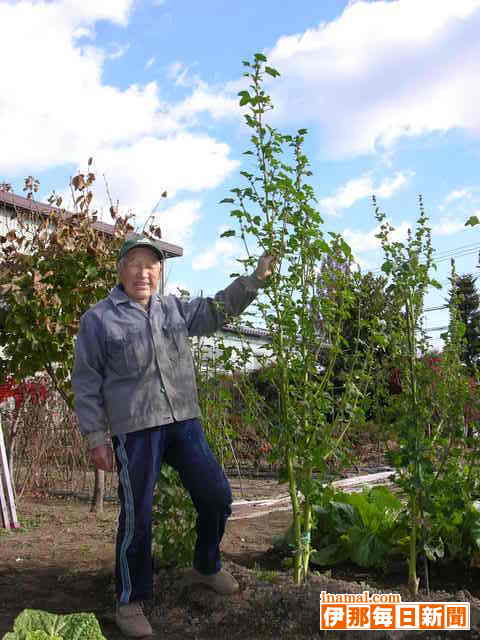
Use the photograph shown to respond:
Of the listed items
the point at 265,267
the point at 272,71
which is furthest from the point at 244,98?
the point at 265,267

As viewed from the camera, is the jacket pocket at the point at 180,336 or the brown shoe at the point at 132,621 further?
the jacket pocket at the point at 180,336

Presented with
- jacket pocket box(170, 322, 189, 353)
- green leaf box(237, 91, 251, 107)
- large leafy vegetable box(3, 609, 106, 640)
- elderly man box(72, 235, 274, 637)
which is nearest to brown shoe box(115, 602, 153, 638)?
elderly man box(72, 235, 274, 637)

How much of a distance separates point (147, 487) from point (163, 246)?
1028 cm

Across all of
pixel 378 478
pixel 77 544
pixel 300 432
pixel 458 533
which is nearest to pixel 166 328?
pixel 300 432

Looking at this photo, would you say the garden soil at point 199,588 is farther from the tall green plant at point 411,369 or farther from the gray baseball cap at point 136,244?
the gray baseball cap at point 136,244

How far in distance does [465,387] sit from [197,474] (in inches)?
55.6

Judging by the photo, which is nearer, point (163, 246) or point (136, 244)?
point (136, 244)

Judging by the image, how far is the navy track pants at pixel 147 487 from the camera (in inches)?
126

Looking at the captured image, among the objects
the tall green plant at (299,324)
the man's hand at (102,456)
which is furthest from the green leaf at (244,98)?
the man's hand at (102,456)

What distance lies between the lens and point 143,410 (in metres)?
3.20

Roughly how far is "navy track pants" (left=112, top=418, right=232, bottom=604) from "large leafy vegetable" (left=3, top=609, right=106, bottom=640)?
909 mm

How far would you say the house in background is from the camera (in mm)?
3798

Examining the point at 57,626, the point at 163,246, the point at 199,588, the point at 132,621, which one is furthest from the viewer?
the point at 163,246

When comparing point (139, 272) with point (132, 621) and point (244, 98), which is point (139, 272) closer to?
point (244, 98)
